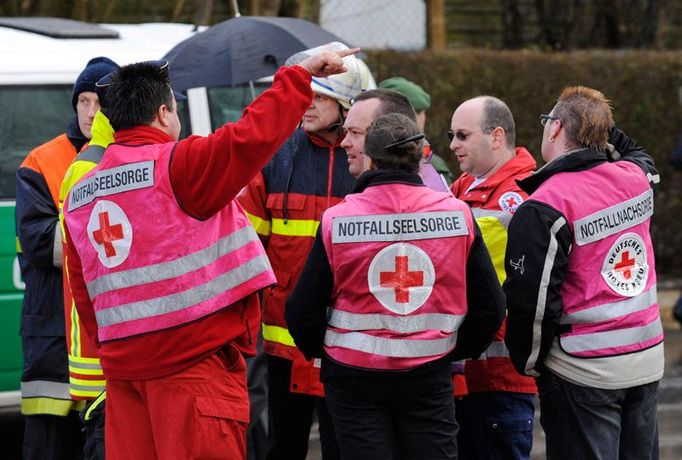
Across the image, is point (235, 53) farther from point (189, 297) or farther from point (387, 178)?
point (189, 297)

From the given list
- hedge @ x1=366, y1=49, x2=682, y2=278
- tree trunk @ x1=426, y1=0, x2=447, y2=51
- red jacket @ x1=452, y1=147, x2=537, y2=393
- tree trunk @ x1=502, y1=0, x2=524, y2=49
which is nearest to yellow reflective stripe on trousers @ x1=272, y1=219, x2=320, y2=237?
red jacket @ x1=452, y1=147, x2=537, y2=393

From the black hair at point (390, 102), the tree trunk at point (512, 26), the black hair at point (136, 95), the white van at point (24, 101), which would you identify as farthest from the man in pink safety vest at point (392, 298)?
the tree trunk at point (512, 26)

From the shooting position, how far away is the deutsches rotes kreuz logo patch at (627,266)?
4547 mm

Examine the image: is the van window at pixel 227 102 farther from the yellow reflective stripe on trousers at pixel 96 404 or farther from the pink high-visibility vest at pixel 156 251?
the pink high-visibility vest at pixel 156 251

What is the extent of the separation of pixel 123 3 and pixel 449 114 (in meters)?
3.50

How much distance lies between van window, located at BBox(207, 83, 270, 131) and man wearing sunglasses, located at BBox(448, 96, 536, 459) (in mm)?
2100

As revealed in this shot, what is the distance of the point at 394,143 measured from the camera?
171 inches

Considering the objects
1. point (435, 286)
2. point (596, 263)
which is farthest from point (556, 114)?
point (435, 286)

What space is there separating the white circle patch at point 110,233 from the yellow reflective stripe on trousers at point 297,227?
110 cm

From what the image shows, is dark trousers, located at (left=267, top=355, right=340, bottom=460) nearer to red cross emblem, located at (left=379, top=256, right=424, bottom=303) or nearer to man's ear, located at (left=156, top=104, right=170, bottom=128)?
red cross emblem, located at (left=379, top=256, right=424, bottom=303)

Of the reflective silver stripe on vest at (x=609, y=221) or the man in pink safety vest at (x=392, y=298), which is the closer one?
the man in pink safety vest at (x=392, y=298)

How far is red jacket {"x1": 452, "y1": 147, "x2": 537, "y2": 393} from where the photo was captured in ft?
16.3

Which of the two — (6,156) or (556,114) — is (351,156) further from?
(6,156)

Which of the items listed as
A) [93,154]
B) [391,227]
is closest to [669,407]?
[391,227]
